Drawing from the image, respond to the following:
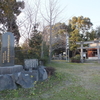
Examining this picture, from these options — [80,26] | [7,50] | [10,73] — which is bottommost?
[10,73]

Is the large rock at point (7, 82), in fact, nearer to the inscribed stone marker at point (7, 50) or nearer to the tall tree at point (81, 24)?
the inscribed stone marker at point (7, 50)

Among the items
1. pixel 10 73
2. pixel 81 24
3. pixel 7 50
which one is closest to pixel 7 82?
pixel 10 73

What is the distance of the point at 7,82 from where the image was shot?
4.29 m

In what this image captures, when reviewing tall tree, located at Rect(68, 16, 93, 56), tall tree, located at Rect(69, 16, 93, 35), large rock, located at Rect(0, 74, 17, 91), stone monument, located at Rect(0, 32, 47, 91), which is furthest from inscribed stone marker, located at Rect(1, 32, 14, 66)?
tall tree, located at Rect(69, 16, 93, 35)

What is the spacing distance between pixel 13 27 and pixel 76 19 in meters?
19.1

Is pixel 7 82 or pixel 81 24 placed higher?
pixel 81 24

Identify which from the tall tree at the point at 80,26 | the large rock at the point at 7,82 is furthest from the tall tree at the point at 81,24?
the large rock at the point at 7,82

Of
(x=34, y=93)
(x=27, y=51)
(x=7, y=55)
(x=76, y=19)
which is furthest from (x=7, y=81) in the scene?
(x=76, y=19)

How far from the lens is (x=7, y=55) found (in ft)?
18.0

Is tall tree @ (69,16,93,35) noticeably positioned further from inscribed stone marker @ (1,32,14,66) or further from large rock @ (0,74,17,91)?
large rock @ (0,74,17,91)

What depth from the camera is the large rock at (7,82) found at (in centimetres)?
421

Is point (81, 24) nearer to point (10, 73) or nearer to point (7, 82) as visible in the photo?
point (10, 73)

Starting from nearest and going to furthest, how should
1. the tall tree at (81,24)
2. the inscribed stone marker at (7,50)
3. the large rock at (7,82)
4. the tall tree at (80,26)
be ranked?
the large rock at (7,82), the inscribed stone marker at (7,50), the tall tree at (80,26), the tall tree at (81,24)

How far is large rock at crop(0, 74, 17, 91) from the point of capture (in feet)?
13.8
